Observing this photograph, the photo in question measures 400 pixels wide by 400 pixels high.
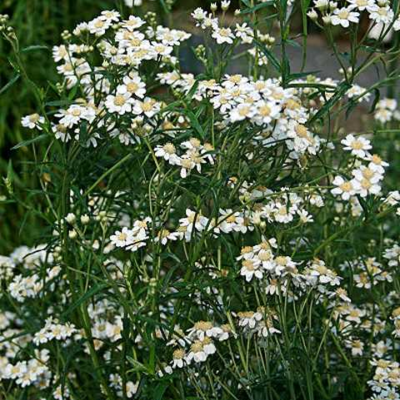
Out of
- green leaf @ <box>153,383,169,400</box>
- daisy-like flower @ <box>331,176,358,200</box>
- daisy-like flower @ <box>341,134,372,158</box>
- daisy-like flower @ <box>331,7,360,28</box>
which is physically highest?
daisy-like flower @ <box>331,7,360,28</box>

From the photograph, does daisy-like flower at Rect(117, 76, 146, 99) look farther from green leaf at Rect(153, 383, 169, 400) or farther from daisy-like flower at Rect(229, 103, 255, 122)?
green leaf at Rect(153, 383, 169, 400)

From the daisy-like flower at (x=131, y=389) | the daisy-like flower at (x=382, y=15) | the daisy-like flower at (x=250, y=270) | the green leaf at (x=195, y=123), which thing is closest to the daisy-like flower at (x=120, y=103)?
the green leaf at (x=195, y=123)

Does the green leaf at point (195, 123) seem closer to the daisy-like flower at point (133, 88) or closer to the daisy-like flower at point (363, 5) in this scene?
the daisy-like flower at point (133, 88)

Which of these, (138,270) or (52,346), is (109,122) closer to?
(138,270)

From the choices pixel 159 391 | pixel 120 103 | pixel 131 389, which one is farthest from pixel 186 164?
pixel 131 389

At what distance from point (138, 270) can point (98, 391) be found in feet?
1.48

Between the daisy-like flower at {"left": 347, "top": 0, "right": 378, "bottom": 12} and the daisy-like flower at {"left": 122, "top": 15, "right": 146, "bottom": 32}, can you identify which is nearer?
the daisy-like flower at {"left": 347, "top": 0, "right": 378, "bottom": 12}

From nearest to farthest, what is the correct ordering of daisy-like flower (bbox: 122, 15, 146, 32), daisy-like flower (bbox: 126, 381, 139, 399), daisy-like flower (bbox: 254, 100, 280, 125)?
daisy-like flower (bbox: 254, 100, 280, 125), daisy-like flower (bbox: 122, 15, 146, 32), daisy-like flower (bbox: 126, 381, 139, 399)

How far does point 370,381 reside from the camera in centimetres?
174

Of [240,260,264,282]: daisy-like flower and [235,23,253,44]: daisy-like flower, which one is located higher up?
[235,23,253,44]: daisy-like flower

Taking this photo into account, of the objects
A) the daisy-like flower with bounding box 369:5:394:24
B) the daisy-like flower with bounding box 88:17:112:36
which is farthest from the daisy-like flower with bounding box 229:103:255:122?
the daisy-like flower with bounding box 88:17:112:36

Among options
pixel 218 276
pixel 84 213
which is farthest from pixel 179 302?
pixel 84 213

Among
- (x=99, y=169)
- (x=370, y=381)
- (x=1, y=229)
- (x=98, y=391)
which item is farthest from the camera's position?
(x=1, y=229)

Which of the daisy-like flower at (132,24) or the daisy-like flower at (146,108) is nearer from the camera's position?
the daisy-like flower at (146,108)
